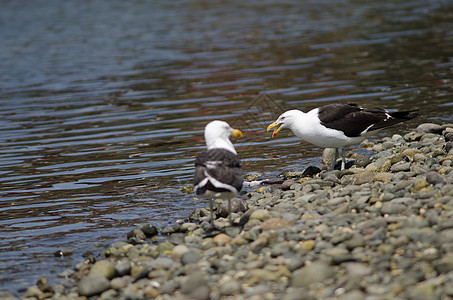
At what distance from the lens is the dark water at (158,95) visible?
991 centimetres

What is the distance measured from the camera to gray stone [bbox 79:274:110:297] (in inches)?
265

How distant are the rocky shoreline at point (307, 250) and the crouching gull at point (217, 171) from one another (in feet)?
2.06

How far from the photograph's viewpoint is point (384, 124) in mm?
10469

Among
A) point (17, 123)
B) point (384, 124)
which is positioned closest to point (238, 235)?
point (384, 124)

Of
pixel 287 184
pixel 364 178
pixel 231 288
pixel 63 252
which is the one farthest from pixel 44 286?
pixel 364 178

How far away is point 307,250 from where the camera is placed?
6.95m

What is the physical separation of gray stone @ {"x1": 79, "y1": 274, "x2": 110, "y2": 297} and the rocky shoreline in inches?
0.5

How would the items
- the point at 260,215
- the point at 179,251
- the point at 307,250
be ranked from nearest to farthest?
the point at 307,250 < the point at 179,251 < the point at 260,215

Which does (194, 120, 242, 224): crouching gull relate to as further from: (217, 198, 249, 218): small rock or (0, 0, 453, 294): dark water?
(0, 0, 453, 294): dark water

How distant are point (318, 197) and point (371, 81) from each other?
10.7 m

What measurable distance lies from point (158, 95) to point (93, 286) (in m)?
12.9

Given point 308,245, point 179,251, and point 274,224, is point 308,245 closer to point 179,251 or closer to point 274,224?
point 274,224

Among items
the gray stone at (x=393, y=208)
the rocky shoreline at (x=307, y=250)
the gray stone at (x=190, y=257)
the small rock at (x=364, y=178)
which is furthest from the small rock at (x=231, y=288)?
the small rock at (x=364, y=178)

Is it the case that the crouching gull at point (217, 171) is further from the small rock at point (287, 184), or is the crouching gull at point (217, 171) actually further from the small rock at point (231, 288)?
the small rock at point (287, 184)
